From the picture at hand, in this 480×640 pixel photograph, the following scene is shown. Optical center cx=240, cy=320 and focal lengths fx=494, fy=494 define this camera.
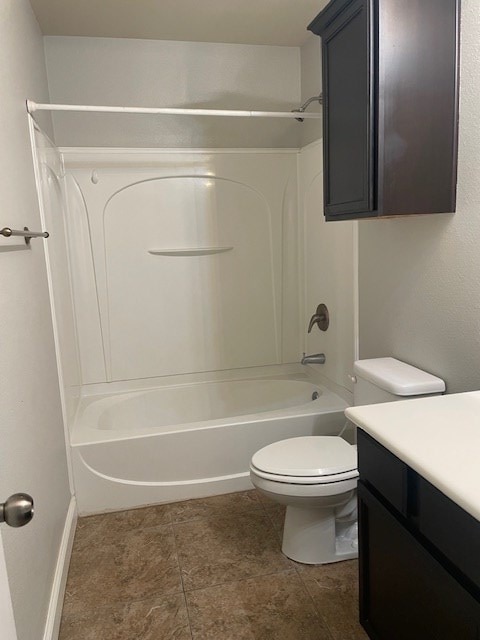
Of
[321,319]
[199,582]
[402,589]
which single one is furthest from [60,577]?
[321,319]

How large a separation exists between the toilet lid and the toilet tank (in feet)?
0.72

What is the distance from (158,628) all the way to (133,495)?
0.80 meters

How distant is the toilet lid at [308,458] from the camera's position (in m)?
1.87

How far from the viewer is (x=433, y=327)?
5.90 ft

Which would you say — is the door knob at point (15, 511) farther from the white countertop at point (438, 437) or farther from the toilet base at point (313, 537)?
the toilet base at point (313, 537)

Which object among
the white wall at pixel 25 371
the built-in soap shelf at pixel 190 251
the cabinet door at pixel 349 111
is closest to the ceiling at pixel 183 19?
the white wall at pixel 25 371

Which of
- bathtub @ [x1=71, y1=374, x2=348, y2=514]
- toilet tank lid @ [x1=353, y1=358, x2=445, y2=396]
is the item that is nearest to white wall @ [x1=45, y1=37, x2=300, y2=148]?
bathtub @ [x1=71, y1=374, x2=348, y2=514]

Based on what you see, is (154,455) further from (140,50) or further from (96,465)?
(140,50)

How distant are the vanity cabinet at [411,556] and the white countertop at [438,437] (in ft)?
0.16

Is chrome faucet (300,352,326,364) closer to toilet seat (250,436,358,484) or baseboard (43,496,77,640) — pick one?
toilet seat (250,436,358,484)

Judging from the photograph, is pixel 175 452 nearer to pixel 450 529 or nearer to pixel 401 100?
pixel 450 529

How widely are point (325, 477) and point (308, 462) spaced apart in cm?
10

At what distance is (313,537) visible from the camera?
2002 mm

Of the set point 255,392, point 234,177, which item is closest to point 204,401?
point 255,392
